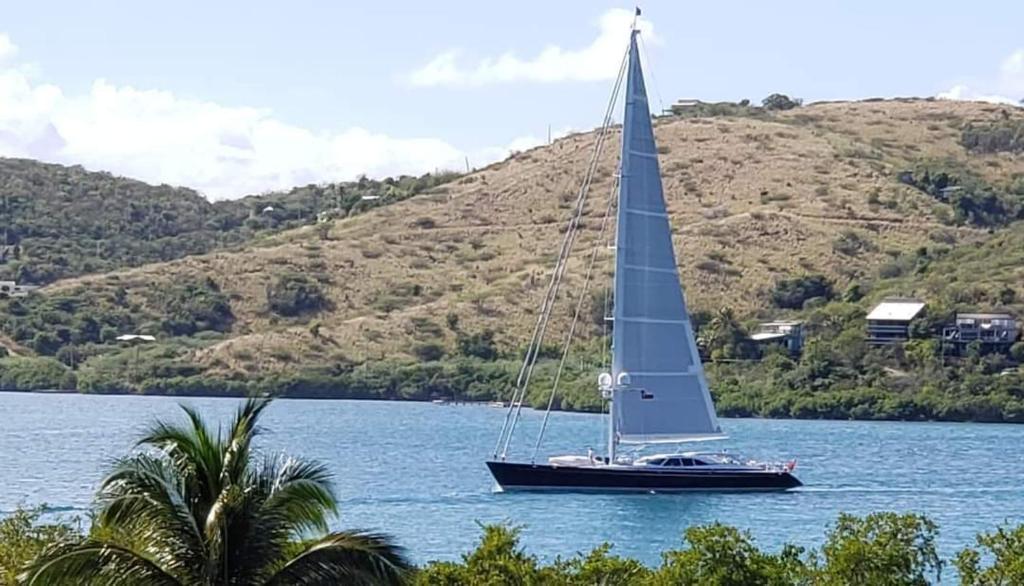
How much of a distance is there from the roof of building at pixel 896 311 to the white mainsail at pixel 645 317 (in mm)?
58801

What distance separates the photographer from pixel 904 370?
116 meters

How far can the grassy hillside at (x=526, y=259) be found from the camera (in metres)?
128

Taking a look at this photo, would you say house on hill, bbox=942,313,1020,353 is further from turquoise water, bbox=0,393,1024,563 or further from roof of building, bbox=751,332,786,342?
roof of building, bbox=751,332,786,342

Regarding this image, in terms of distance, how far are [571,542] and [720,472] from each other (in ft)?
36.7

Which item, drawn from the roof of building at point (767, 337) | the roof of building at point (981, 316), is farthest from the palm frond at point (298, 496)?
the roof of building at point (767, 337)

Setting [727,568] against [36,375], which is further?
[36,375]

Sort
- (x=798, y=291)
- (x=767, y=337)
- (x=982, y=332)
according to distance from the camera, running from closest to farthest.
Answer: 1. (x=982, y=332)
2. (x=767, y=337)
3. (x=798, y=291)

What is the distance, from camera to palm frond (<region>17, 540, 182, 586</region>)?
45.8 ft

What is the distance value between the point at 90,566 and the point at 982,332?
341 feet

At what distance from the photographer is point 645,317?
59.2 meters

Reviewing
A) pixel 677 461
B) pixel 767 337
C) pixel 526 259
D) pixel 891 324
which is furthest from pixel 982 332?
pixel 677 461

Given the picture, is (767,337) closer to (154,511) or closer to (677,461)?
(677,461)

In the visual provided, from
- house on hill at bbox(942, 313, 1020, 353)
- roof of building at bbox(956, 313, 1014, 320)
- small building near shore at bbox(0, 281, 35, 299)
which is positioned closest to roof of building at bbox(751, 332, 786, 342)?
house on hill at bbox(942, 313, 1020, 353)

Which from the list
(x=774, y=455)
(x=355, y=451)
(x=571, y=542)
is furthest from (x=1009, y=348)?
(x=571, y=542)
